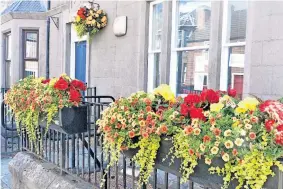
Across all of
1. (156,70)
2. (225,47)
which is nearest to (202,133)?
(225,47)

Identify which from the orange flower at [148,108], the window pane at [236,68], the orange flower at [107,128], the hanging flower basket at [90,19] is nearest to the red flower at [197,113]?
the orange flower at [148,108]

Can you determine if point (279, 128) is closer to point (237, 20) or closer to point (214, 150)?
point (214, 150)

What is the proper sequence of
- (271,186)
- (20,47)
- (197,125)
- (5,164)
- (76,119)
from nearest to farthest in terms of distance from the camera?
(271,186)
(197,125)
(76,119)
(5,164)
(20,47)

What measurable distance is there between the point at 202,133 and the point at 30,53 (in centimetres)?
983

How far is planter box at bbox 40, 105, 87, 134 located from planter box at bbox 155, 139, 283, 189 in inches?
51.6

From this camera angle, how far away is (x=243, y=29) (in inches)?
161

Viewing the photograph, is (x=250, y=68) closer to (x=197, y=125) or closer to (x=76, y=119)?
(x=76, y=119)

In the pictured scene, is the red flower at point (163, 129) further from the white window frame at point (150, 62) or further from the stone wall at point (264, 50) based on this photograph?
the white window frame at point (150, 62)

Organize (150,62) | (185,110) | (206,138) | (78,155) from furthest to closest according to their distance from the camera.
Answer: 1. (150,62)
2. (78,155)
3. (185,110)
4. (206,138)

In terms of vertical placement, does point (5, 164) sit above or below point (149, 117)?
below

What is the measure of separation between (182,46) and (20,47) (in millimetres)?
6932

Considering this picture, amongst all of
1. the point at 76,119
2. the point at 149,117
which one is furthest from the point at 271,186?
the point at 76,119

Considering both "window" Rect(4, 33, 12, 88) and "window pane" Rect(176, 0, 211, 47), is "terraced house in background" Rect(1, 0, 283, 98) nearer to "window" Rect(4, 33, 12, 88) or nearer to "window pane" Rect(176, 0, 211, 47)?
"window pane" Rect(176, 0, 211, 47)

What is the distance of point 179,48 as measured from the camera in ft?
16.8
